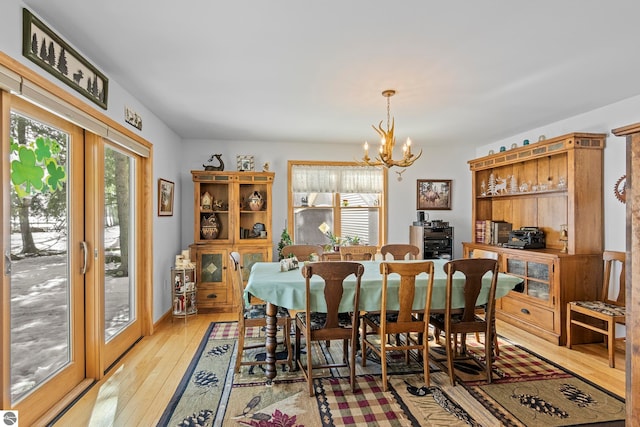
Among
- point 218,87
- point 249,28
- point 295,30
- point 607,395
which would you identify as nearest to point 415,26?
point 295,30

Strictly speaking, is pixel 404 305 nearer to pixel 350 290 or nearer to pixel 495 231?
pixel 350 290

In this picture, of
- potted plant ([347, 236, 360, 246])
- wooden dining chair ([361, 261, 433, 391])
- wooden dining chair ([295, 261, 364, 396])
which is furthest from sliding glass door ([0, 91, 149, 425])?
potted plant ([347, 236, 360, 246])

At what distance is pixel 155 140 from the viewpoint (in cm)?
416

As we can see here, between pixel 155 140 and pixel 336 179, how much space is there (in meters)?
2.74

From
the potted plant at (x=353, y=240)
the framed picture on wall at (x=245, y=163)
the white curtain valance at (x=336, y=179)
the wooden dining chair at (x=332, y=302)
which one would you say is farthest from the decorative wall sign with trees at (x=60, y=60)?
the potted plant at (x=353, y=240)

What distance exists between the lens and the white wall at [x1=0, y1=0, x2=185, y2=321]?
6.10ft

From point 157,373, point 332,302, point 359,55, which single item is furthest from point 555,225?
point 157,373

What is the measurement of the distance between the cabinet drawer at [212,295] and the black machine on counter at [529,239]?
391 centimetres

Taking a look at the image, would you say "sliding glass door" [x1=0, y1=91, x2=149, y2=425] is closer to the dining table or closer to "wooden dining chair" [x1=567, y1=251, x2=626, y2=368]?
the dining table

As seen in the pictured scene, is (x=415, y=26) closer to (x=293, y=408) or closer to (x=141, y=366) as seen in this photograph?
(x=293, y=408)

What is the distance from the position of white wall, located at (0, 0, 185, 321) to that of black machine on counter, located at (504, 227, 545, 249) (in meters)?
4.43

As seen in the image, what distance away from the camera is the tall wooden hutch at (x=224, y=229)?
4.88 metres

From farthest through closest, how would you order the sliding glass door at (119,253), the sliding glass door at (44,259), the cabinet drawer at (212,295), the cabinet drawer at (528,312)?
the cabinet drawer at (212,295), the cabinet drawer at (528,312), the sliding glass door at (119,253), the sliding glass door at (44,259)

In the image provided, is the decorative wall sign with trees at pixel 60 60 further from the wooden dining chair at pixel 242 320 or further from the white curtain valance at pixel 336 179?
the white curtain valance at pixel 336 179
